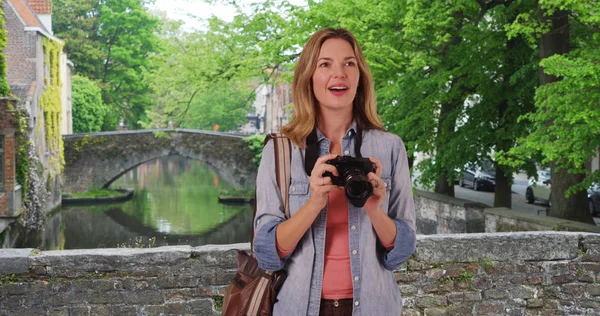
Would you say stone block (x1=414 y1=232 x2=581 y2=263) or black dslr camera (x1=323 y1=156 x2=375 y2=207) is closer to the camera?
black dslr camera (x1=323 y1=156 x2=375 y2=207)

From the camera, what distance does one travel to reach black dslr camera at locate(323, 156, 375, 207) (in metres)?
1.90

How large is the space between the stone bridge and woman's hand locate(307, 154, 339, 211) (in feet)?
101

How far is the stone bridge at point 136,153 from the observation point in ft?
106

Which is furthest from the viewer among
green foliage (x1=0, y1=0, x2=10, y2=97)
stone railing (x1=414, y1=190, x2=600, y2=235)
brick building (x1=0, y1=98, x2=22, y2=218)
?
green foliage (x1=0, y1=0, x2=10, y2=97)

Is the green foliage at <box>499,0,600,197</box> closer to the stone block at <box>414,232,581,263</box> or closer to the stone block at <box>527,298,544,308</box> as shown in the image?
the stone block at <box>414,232,581,263</box>

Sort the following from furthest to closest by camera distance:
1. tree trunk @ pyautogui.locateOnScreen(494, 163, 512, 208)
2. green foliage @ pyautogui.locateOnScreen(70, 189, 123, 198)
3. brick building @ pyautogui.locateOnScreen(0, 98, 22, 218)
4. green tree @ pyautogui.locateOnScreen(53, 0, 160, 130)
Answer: green tree @ pyautogui.locateOnScreen(53, 0, 160, 130)
green foliage @ pyautogui.locateOnScreen(70, 189, 123, 198)
brick building @ pyautogui.locateOnScreen(0, 98, 22, 218)
tree trunk @ pyautogui.locateOnScreen(494, 163, 512, 208)

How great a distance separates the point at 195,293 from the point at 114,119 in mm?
38795

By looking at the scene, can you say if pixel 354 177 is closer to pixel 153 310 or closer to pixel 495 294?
pixel 153 310

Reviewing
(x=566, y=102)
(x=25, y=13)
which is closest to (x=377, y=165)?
(x=566, y=102)

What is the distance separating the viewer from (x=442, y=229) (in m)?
14.1

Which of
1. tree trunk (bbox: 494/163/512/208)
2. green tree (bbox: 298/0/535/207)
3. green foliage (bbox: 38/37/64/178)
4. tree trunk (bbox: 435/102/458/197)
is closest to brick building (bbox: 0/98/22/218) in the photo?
green foliage (bbox: 38/37/64/178)

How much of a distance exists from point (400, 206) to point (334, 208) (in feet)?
0.75

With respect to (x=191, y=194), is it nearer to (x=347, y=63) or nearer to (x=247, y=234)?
(x=247, y=234)

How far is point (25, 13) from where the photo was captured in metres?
26.7
